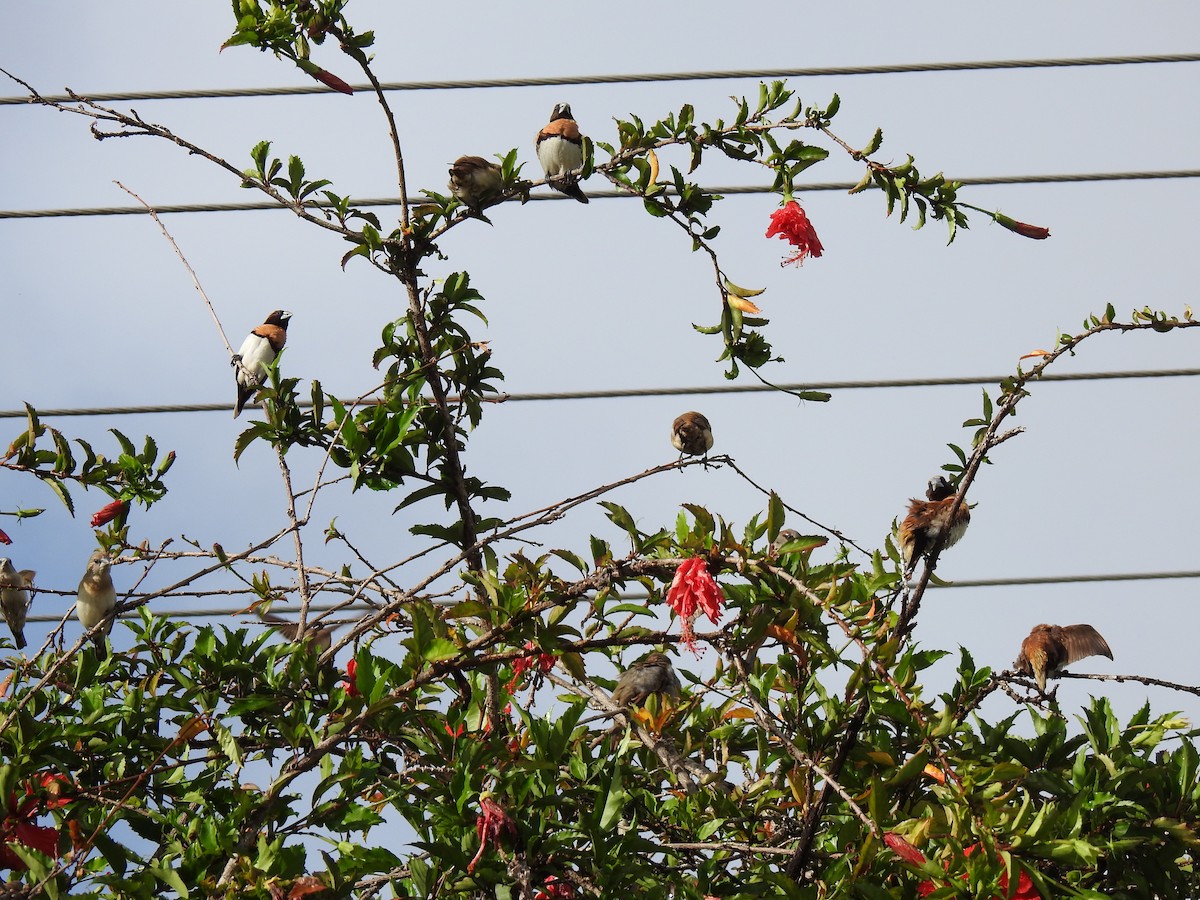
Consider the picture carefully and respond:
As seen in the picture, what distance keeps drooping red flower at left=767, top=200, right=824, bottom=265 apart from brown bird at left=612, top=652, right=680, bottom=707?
1.07 metres

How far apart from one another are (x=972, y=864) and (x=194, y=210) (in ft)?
15.3

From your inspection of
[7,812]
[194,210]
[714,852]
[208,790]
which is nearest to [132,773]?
[208,790]

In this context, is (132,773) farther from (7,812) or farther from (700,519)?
(700,519)

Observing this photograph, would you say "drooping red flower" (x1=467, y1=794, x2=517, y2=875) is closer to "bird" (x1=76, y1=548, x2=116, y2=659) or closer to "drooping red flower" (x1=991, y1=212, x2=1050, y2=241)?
"drooping red flower" (x1=991, y1=212, x2=1050, y2=241)

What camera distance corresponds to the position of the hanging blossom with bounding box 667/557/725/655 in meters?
2.25

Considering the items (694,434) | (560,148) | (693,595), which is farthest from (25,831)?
(694,434)

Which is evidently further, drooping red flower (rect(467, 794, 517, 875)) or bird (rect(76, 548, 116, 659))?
bird (rect(76, 548, 116, 659))

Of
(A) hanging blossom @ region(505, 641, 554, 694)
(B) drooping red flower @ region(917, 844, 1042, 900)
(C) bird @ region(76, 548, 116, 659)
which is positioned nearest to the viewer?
(B) drooping red flower @ region(917, 844, 1042, 900)

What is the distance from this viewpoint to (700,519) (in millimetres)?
2408

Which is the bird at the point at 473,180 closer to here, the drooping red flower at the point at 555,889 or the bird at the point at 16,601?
the drooping red flower at the point at 555,889

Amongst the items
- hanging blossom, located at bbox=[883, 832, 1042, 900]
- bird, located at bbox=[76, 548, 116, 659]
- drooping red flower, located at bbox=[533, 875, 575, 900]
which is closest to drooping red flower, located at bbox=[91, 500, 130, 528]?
bird, located at bbox=[76, 548, 116, 659]

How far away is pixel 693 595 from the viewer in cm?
228

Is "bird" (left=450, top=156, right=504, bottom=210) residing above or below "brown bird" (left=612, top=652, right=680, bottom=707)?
above

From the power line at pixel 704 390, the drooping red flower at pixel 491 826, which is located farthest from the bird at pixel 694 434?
the drooping red flower at pixel 491 826
